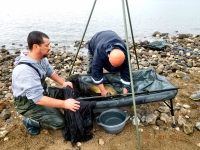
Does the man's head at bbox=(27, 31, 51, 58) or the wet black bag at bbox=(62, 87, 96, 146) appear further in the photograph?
the wet black bag at bbox=(62, 87, 96, 146)

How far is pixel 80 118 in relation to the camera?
2945 millimetres

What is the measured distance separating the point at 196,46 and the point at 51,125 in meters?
8.25

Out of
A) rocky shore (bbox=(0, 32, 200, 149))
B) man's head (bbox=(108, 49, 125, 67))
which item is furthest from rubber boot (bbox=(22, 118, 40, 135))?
man's head (bbox=(108, 49, 125, 67))

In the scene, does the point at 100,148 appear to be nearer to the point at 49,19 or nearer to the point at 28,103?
the point at 28,103

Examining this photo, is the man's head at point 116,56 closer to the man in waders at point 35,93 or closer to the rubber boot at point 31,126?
the man in waders at point 35,93

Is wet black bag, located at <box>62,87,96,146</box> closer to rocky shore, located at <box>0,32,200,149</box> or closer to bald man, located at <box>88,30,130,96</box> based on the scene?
bald man, located at <box>88,30,130,96</box>

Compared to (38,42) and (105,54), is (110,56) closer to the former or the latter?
(105,54)

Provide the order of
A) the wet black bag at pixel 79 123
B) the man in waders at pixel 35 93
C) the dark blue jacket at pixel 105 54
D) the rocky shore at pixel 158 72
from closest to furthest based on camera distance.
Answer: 1. the man in waders at pixel 35 93
2. the wet black bag at pixel 79 123
3. the dark blue jacket at pixel 105 54
4. the rocky shore at pixel 158 72

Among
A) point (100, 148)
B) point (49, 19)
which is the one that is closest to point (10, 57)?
point (100, 148)

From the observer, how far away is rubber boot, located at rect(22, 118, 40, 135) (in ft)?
10.2

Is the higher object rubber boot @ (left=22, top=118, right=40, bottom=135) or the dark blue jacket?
the dark blue jacket

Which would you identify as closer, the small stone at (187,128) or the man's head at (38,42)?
the man's head at (38,42)

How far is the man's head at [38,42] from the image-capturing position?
2.59 m

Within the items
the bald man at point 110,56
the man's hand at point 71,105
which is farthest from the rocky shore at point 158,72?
the man's hand at point 71,105
